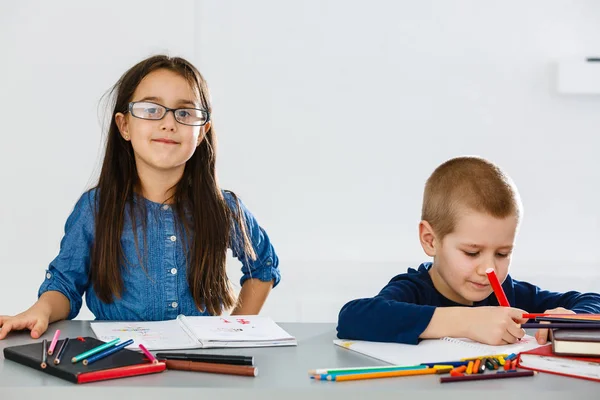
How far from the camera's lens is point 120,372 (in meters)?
1.10

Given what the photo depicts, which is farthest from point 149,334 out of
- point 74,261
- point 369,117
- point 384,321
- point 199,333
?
point 369,117

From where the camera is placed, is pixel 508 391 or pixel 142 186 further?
pixel 142 186

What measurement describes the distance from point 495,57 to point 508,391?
2.93 m

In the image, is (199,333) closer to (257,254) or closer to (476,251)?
(476,251)

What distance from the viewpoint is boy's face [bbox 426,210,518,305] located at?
1505 millimetres

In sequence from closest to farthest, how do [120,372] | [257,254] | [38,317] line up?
1. [120,372]
2. [38,317]
3. [257,254]

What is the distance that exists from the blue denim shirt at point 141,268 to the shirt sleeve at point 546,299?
27.3 inches

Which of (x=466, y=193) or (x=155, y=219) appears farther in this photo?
(x=155, y=219)

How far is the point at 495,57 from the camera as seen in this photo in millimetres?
3785

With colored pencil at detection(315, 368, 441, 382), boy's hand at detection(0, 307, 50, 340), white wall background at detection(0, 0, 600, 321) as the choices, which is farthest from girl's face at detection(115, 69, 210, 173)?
white wall background at detection(0, 0, 600, 321)

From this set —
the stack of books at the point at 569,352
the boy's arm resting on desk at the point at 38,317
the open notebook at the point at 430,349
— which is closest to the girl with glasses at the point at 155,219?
the boy's arm resting on desk at the point at 38,317

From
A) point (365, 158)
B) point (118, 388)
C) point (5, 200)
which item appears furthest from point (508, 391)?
point (5, 200)

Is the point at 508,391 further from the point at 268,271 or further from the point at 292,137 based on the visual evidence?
the point at 292,137

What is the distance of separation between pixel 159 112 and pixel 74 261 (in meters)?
0.37
